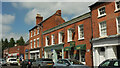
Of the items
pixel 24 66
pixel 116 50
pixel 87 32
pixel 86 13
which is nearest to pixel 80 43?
pixel 87 32

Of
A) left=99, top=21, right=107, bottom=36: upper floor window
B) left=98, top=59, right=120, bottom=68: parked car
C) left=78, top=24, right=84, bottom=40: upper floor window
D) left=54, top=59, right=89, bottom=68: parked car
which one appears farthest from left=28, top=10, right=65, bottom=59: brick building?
left=98, top=59, right=120, bottom=68: parked car

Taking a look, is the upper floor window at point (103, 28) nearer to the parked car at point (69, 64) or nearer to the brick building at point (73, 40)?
the brick building at point (73, 40)

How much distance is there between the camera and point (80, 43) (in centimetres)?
2208

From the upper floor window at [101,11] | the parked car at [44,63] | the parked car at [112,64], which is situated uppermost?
the upper floor window at [101,11]

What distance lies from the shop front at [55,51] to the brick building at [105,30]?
8816 mm

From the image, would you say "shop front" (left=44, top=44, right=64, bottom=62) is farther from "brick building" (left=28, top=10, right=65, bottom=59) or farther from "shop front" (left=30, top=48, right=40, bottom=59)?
"shop front" (left=30, top=48, right=40, bottom=59)

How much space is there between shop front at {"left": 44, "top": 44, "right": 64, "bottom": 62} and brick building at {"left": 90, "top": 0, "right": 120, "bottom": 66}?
8816 mm

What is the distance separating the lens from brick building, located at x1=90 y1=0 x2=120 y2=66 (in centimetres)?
1677

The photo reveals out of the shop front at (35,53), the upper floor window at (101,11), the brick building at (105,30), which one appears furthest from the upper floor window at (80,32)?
the shop front at (35,53)

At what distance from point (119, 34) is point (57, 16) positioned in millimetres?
21792

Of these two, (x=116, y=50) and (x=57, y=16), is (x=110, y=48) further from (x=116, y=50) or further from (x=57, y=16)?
(x=57, y=16)

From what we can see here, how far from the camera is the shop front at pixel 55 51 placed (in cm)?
2756

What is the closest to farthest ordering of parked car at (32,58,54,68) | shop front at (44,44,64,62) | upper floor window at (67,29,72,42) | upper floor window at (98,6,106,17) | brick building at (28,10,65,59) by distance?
upper floor window at (98,6,106,17), parked car at (32,58,54,68), upper floor window at (67,29,72,42), shop front at (44,44,64,62), brick building at (28,10,65,59)

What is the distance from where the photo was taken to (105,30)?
18.1 meters
